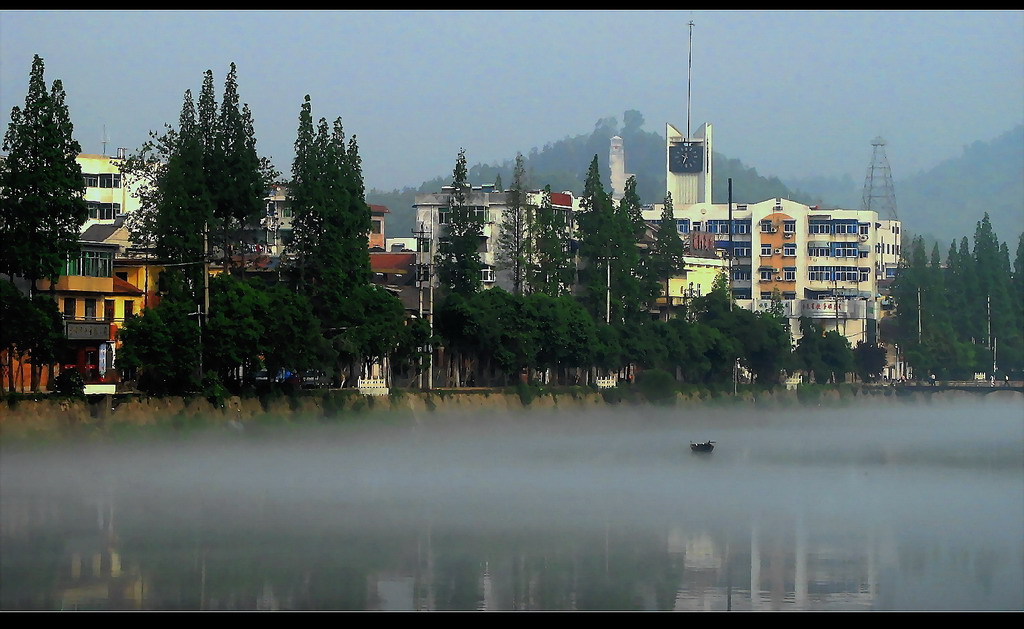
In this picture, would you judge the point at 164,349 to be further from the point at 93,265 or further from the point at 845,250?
the point at 845,250

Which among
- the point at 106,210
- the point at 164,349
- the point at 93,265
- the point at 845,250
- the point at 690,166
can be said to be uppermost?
the point at 690,166

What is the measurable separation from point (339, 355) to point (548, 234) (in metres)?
21.4

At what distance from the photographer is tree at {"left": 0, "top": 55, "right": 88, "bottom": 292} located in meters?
52.9

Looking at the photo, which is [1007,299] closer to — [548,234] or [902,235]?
[902,235]

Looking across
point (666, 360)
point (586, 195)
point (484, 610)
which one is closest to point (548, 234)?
point (586, 195)

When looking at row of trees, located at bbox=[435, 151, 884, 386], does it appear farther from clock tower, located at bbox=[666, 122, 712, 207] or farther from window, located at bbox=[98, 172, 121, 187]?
clock tower, located at bbox=[666, 122, 712, 207]

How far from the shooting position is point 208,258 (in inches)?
2376

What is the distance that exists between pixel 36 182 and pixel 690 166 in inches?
5490

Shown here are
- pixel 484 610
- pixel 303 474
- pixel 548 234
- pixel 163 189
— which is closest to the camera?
pixel 484 610

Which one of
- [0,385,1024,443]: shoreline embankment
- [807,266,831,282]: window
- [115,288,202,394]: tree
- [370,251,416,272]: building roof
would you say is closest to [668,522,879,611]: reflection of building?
[0,385,1024,443]: shoreline embankment

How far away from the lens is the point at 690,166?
187m

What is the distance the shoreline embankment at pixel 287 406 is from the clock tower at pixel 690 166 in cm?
8448

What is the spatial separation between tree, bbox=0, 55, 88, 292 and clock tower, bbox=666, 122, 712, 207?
135969 millimetres

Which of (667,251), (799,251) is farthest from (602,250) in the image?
(799,251)
